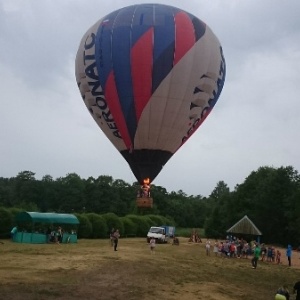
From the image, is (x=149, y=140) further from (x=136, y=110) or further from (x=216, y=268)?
(x=216, y=268)

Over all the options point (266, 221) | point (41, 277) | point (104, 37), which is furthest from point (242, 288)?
point (266, 221)

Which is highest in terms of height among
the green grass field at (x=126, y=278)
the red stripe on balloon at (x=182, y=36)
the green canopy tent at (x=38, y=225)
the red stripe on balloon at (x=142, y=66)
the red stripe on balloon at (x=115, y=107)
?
the red stripe on balloon at (x=182, y=36)

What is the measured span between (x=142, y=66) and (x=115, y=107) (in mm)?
2988

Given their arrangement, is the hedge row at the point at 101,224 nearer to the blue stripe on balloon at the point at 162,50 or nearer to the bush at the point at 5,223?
the bush at the point at 5,223

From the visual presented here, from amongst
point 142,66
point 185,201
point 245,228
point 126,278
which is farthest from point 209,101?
point 185,201

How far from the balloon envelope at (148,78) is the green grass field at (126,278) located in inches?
300

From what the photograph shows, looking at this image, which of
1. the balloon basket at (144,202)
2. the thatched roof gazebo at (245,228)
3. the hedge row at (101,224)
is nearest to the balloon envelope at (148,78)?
the balloon basket at (144,202)

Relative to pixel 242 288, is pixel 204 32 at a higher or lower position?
higher

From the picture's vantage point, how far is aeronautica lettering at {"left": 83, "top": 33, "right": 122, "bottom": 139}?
31.5m

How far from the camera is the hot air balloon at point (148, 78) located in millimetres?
30250

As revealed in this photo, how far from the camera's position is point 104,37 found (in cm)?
3094

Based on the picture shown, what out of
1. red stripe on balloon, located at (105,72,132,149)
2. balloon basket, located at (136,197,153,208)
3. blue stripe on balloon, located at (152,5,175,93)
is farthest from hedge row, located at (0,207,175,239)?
blue stripe on balloon, located at (152,5,175,93)

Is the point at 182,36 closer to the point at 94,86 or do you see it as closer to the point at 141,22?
the point at 141,22

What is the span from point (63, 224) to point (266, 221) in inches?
1258
